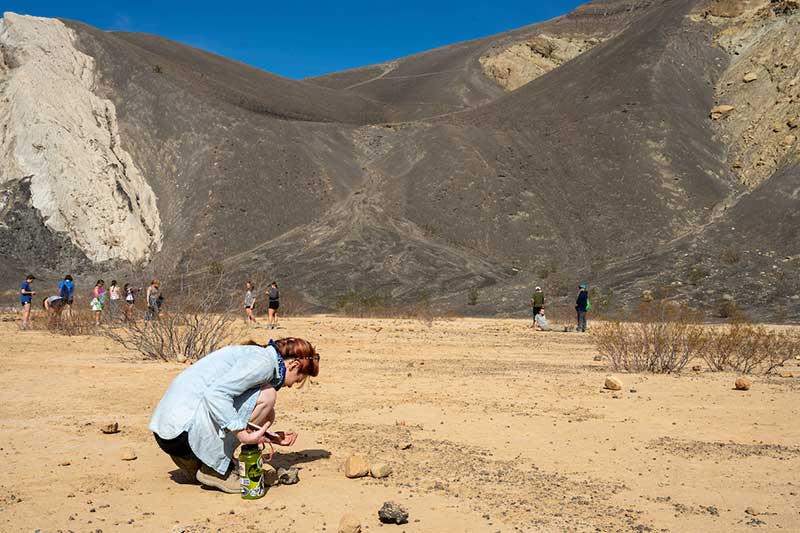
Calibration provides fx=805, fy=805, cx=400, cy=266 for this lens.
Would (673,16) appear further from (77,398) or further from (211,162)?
(77,398)

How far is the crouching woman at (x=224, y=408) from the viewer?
5.34 meters

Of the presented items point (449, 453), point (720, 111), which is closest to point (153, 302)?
point (449, 453)

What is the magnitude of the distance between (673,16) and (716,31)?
381cm

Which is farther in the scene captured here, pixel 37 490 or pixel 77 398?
pixel 77 398

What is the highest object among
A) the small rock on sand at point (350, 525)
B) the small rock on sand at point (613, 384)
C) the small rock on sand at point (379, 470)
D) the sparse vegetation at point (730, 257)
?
the sparse vegetation at point (730, 257)

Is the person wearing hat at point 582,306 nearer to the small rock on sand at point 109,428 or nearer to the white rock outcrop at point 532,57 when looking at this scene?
the small rock on sand at point 109,428

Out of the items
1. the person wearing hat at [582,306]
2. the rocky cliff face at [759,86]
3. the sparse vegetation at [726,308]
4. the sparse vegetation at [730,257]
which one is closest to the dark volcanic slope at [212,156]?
the sparse vegetation at [730,257]

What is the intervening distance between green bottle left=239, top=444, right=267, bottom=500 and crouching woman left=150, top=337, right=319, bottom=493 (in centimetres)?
7

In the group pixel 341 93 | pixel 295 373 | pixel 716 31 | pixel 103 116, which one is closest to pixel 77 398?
pixel 295 373

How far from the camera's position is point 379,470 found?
5.72 metres

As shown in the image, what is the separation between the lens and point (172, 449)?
5461 mm

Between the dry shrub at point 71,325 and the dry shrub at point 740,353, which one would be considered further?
the dry shrub at point 71,325

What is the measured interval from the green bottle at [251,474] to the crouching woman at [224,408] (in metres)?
0.07

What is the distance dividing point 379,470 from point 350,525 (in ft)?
4.08
